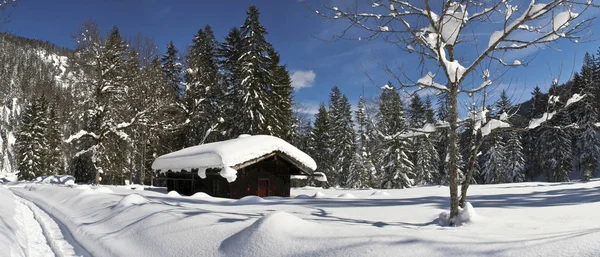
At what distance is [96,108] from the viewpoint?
25484 mm

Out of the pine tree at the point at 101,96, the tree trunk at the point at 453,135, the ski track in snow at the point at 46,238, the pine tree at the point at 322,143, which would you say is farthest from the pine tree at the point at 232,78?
the tree trunk at the point at 453,135

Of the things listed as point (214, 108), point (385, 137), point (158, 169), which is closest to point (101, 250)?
point (385, 137)

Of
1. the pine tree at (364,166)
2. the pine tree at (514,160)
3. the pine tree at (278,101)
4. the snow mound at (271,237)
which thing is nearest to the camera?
the snow mound at (271,237)

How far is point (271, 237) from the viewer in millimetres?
5125

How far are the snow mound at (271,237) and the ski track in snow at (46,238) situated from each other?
146 inches

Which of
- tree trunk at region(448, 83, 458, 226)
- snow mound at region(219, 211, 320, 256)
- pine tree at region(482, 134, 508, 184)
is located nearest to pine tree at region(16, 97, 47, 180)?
snow mound at region(219, 211, 320, 256)

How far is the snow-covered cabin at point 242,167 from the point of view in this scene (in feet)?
57.4

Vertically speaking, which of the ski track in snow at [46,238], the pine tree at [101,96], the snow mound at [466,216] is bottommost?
the ski track in snow at [46,238]

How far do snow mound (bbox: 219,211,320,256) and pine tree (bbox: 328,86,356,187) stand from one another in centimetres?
3644

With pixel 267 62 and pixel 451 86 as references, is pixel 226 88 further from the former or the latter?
pixel 451 86

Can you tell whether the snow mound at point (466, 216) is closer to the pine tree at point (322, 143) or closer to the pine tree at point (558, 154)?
the pine tree at point (322, 143)

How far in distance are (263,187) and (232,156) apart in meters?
3.82

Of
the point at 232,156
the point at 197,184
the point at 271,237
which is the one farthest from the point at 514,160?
the point at 271,237

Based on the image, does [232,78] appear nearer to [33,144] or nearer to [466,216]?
[466,216]
